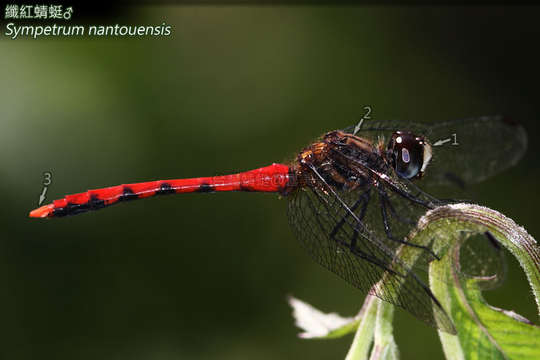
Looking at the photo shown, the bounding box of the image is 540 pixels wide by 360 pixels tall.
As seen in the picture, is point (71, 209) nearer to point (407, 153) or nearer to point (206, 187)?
point (206, 187)

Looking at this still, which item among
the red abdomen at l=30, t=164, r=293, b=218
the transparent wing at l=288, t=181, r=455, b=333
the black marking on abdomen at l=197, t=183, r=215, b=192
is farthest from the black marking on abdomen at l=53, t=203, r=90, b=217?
the transparent wing at l=288, t=181, r=455, b=333

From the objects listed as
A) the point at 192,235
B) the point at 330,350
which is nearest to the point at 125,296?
the point at 192,235

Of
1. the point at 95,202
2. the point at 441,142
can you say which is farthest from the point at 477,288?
the point at 95,202

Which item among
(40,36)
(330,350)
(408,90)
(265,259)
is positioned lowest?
(330,350)

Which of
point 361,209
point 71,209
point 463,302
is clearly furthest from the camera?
point 71,209

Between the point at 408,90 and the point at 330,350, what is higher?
the point at 408,90

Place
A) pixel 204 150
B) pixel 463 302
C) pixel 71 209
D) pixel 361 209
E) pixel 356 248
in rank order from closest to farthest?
pixel 463 302 < pixel 356 248 < pixel 361 209 < pixel 71 209 < pixel 204 150

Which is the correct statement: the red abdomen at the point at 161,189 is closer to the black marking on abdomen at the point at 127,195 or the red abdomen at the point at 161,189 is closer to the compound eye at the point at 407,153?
the black marking on abdomen at the point at 127,195

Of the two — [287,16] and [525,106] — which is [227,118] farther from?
[525,106]
